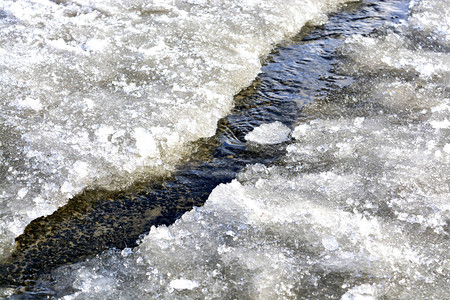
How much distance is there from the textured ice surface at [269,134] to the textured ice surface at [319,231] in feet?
0.46

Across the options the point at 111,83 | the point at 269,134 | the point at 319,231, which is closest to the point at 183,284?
the point at 319,231

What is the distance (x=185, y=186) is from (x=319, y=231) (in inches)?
44.6

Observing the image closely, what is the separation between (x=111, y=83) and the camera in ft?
15.0

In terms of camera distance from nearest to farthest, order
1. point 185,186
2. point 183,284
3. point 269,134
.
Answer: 1. point 183,284
2. point 185,186
3. point 269,134

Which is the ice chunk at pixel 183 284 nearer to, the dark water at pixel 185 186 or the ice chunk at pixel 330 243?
the dark water at pixel 185 186

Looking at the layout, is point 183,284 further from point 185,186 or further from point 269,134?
point 269,134

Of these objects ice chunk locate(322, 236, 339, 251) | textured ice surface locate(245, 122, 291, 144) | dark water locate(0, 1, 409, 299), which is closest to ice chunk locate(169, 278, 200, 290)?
dark water locate(0, 1, 409, 299)

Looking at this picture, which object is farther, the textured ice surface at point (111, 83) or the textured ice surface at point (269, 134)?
the textured ice surface at point (269, 134)

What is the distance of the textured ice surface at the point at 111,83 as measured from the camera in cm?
369

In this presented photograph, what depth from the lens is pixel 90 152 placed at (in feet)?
12.6

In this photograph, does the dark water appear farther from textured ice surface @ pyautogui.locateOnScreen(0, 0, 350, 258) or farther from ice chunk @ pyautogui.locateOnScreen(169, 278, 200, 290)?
ice chunk @ pyautogui.locateOnScreen(169, 278, 200, 290)

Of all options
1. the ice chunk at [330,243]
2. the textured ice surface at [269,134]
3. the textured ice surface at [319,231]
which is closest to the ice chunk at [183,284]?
the textured ice surface at [319,231]

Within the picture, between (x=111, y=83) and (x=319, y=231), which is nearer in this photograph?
(x=319, y=231)

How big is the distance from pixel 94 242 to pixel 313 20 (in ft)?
14.8
